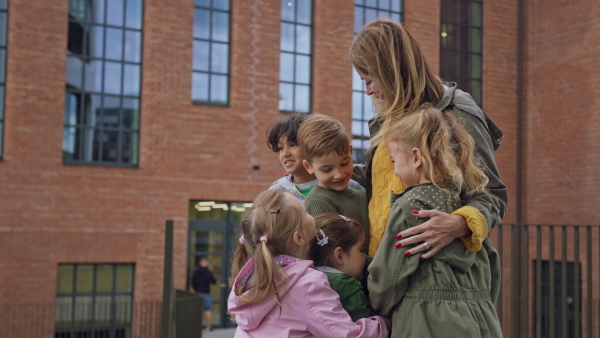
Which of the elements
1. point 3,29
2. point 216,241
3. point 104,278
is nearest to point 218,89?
point 216,241

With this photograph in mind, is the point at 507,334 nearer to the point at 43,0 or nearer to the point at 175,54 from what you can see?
the point at 175,54

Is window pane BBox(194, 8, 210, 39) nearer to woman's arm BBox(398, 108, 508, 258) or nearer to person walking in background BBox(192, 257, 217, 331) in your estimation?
person walking in background BBox(192, 257, 217, 331)

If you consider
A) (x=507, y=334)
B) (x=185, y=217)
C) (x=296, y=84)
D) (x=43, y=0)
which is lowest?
(x=507, y=334)

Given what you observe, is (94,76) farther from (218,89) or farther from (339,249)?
(339,249)

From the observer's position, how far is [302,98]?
15219 millimetres

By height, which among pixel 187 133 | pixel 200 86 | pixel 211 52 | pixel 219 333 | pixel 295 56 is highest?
pixel 295 56

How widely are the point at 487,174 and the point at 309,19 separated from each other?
13.5 m

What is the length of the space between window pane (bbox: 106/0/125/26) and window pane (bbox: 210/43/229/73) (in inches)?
76.6

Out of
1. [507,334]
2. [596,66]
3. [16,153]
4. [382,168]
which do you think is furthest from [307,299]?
[596,66]

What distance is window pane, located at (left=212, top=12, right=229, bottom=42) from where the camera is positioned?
1439 centimetres

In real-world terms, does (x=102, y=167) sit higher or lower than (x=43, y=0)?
lower

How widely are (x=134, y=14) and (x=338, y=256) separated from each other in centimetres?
1219

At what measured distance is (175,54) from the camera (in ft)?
45.4

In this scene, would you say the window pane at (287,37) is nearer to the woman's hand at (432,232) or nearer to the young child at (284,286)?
the young child at (284,286)
